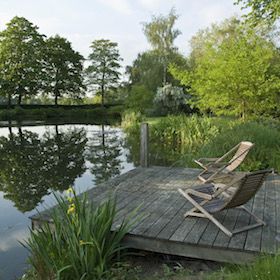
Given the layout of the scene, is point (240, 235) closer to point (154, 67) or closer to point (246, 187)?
point (246, 187)

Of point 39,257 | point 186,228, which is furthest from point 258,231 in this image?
point 39,257

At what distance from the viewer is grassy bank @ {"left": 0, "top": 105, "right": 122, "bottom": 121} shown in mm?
34219

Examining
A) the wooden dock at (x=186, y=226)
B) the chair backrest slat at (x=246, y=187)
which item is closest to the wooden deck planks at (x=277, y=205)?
the wooden dock at (x=186, y=226)

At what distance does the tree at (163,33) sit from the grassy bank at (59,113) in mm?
8899

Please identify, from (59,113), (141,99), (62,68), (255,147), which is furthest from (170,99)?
(62,68)

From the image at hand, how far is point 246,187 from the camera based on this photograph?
3629 millimetres

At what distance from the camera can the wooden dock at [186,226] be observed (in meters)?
3.49

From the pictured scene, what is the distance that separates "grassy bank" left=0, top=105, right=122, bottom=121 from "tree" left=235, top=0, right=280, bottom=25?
26456 millimetres

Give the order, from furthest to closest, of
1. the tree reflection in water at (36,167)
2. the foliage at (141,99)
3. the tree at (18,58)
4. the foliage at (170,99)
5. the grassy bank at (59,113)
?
the tree at (18,58) < the grassy bank at (59,113) < the foliage at (141,99) < the foliage at (170,99) < the tree reflection in water at (36,167)

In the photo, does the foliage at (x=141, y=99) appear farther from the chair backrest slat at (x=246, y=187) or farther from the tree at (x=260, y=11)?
the chair backrest slat at (x=246, y=187)

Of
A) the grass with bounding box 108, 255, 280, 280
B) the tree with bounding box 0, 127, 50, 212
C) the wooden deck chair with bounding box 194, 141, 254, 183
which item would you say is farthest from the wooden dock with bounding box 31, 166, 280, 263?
the tree with bounding box 0, 127, 50, 212

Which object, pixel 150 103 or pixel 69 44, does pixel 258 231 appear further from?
pixel 69 44

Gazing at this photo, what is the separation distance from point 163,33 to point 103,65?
17.0 meters

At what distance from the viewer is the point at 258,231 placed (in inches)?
151
